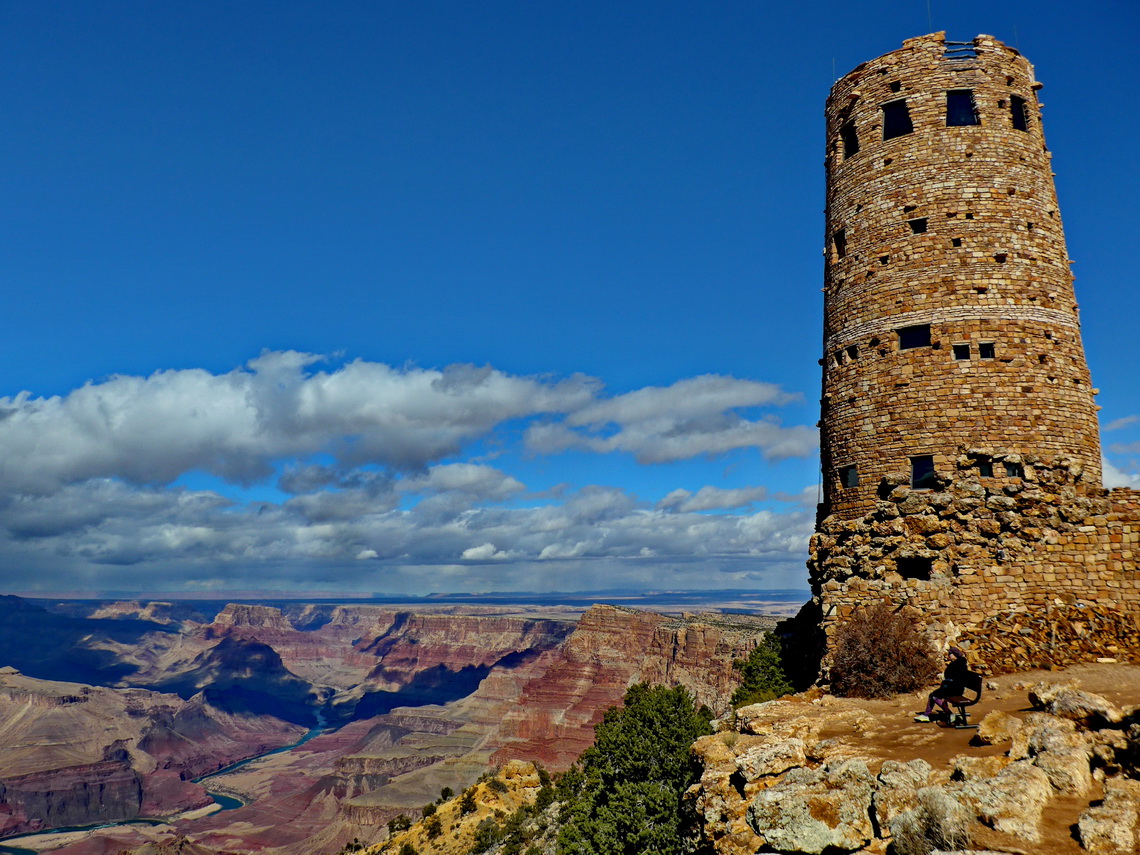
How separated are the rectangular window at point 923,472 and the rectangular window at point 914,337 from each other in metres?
3.99

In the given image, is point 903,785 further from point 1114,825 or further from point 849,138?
point 849,138

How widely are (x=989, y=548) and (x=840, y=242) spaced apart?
13123mm

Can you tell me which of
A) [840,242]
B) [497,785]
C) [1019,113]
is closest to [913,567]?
[840,242]

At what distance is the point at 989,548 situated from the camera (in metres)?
22.3

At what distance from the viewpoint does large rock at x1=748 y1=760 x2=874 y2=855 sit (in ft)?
41.3

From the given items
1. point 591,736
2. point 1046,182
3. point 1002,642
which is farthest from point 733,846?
point 591,736

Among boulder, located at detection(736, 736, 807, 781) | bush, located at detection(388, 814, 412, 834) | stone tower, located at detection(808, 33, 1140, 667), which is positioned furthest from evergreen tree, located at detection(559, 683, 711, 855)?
bush, located at detection(388, 814, 412, 834)

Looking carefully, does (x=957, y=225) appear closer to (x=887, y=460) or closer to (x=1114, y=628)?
(x=887, y=460)

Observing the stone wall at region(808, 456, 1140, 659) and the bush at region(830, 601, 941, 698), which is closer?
the bush at region(830, 601, 941, 698)

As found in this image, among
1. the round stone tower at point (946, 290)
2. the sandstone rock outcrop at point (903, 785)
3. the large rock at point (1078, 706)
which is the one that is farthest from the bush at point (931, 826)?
the round stone tower at point (946, 290)

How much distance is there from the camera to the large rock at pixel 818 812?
41.3 feet

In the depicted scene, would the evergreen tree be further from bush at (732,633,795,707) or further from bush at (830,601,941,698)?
bush at (830,601,941,698)

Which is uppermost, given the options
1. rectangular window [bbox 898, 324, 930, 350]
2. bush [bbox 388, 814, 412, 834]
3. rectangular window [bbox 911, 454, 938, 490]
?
rectangular window [bbox 898, 324, 930, 350]

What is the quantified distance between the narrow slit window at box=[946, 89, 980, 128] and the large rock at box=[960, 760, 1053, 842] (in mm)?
23703
